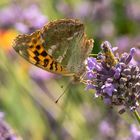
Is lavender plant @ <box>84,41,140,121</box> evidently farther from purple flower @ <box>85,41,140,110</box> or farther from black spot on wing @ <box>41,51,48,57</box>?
black spot on wing @ <box>41,51,48,57</box>

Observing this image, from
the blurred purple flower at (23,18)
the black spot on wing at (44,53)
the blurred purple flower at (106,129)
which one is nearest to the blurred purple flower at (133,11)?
the blurred purple flower at (23,18)

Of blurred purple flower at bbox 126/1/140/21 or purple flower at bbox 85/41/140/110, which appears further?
blurred purple flower at bbox 126/1/140/21

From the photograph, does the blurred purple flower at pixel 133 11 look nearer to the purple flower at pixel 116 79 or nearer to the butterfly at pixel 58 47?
the butterfly at pixel 58 47

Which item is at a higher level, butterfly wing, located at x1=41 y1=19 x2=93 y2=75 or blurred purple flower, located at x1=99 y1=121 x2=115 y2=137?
butterfly wing, located at x1=41 y1=19 x2=93 y2=75

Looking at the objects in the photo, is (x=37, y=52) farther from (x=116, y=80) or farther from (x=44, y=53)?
(x=116, y=80)

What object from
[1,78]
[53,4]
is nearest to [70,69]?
[53,4]

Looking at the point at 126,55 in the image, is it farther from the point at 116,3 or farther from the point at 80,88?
the point at 116,3

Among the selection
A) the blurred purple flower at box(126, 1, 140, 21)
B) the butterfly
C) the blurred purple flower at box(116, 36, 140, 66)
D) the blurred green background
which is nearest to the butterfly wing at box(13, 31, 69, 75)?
the butterfly
